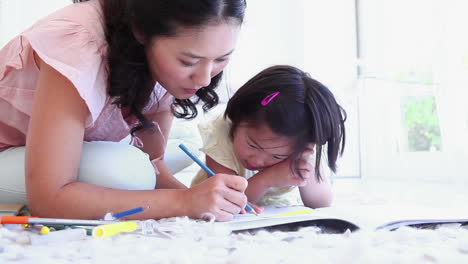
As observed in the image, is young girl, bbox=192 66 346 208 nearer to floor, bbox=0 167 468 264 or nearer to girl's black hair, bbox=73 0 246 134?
girl's black hair, bbox=73 0 246 134

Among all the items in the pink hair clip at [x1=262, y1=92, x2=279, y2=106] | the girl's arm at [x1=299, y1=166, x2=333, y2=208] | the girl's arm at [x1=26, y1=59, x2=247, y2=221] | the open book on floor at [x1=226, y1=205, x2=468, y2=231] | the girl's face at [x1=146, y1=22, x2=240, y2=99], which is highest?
the girl's face at [x1=146, y1=22, x2=240, y2=99]

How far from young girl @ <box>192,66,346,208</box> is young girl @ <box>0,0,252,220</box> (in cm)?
20

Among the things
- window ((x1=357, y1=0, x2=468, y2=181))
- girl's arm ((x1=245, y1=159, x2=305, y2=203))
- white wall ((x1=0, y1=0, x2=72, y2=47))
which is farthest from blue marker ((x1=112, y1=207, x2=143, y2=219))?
white wall ((x1=0, y1=0, x2=72, y2=47))

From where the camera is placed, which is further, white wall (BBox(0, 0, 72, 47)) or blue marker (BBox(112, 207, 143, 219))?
white wall (BBox(0, 0, 72, 47))

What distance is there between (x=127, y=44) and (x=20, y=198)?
34 centimetres

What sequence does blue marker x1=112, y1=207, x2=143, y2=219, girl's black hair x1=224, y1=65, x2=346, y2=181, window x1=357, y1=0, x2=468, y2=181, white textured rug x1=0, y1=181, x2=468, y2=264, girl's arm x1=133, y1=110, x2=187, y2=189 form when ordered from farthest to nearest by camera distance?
window x1=357, y1=0, x2=468, y2=181
girl's arm x1=133, y1=110, x2=187, y2=189
girl's black hair x1=224, y1=65, x2=346, y2=181
blue marker x1=112, y1=207, x2=143, y2=219
white textured rug x1=0, y1=181, x2=468, y2=264

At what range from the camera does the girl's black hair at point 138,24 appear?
74 cm

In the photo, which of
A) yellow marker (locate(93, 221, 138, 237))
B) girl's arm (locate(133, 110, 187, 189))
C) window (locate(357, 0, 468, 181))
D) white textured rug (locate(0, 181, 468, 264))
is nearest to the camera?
white textured rug (locate(0, 181, 468, 264))

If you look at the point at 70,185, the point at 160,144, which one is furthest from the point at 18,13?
the point at 70,185

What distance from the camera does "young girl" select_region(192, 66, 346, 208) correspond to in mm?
987

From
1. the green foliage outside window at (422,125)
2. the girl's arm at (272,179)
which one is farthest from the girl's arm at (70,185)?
the green foliage outside window at (422,125)

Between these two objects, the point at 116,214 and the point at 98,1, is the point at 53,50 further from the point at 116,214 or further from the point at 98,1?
the point at 116,214

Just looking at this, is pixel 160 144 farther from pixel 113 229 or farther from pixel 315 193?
pixel 113 229

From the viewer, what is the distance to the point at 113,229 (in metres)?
0.57
